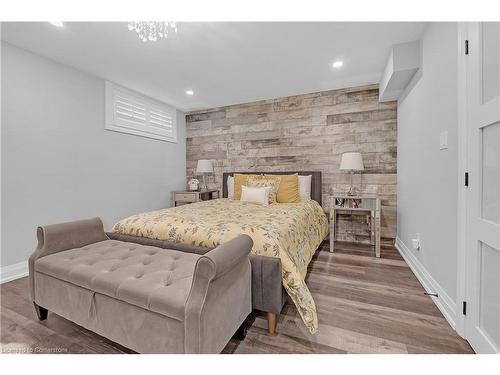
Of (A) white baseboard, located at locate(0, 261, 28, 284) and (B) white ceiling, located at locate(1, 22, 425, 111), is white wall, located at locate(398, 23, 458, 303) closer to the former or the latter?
(B) white ceiling, located at locate(1, 22, 425, 111)

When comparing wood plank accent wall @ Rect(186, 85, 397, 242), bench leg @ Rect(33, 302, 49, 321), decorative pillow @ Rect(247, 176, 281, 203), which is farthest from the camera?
wood plank accent wall @ Rect(186, 85, 397, 242)

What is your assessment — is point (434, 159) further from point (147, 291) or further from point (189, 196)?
point (189, 196)

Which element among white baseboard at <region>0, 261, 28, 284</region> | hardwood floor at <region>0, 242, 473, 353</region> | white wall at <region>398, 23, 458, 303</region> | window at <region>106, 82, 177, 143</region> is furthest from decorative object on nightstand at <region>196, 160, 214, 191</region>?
white wall at <region>398, 23, 458, 303</region>

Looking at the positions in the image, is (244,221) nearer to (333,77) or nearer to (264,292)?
(264,292)

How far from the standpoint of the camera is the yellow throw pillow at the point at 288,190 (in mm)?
3191

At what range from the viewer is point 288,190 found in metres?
3.21

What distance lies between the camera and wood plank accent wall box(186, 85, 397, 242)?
3320mm

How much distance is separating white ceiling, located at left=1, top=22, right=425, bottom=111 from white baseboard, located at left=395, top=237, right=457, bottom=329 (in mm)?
2194

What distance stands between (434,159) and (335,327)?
1.54 meters

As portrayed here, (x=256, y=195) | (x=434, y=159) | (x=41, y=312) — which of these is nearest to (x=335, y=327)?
(x=434, y=159)

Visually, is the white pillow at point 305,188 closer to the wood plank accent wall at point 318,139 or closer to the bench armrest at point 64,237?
the wood plank accent wall at point 318,139

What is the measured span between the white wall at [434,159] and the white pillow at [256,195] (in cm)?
164
